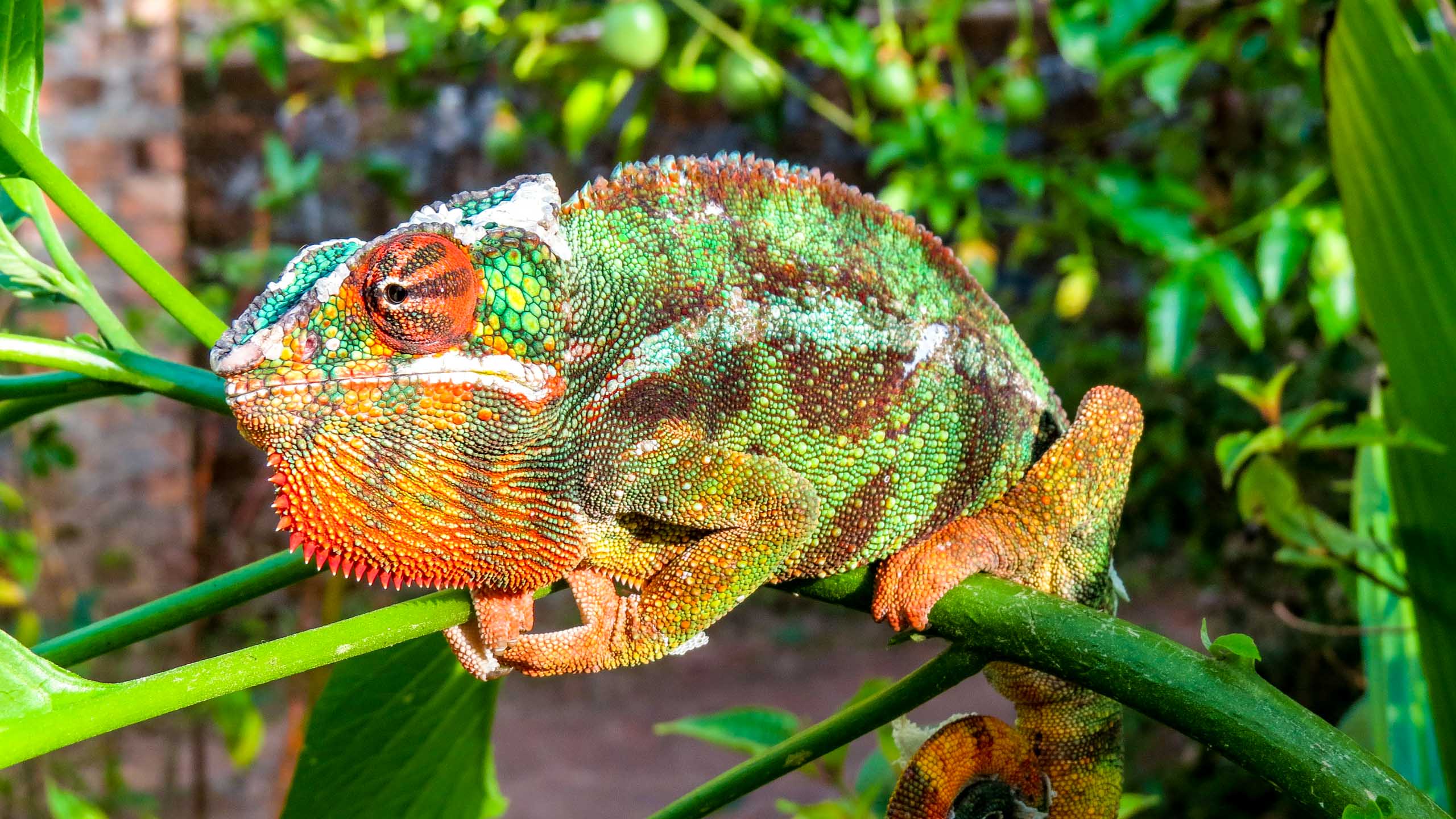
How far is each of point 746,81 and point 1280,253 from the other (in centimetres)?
A: 114

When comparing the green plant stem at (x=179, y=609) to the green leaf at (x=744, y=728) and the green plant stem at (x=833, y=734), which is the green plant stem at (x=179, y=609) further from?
the green leaf at (x=744, y=728)

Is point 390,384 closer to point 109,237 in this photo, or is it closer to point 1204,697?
point 109,237

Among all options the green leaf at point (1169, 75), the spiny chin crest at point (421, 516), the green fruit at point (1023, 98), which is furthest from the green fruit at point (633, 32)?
the spiny chin crest at point (421, 516)

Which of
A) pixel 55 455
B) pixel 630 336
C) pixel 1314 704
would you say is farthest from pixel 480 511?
pixel 1314 704

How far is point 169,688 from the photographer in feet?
2.00

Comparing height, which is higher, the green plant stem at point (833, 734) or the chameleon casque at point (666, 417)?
the chameleon casque at point (666, 417)

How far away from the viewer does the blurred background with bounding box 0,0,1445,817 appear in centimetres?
213

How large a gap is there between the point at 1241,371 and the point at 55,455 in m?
3.08

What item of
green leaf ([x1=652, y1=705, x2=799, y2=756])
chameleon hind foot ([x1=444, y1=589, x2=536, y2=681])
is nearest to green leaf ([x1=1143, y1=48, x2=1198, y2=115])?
green leaf ([x1=652, y1=705, x2=799, y2=756])

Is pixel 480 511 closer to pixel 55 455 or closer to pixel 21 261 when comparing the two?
pixel 21 261

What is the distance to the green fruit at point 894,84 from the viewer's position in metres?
2.44

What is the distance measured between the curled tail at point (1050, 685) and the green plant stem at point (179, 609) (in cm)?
50

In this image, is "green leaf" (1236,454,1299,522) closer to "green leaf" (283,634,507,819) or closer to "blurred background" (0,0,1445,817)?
"blurred background" (0,0,1445,817)

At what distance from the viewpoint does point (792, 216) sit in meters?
0.95
